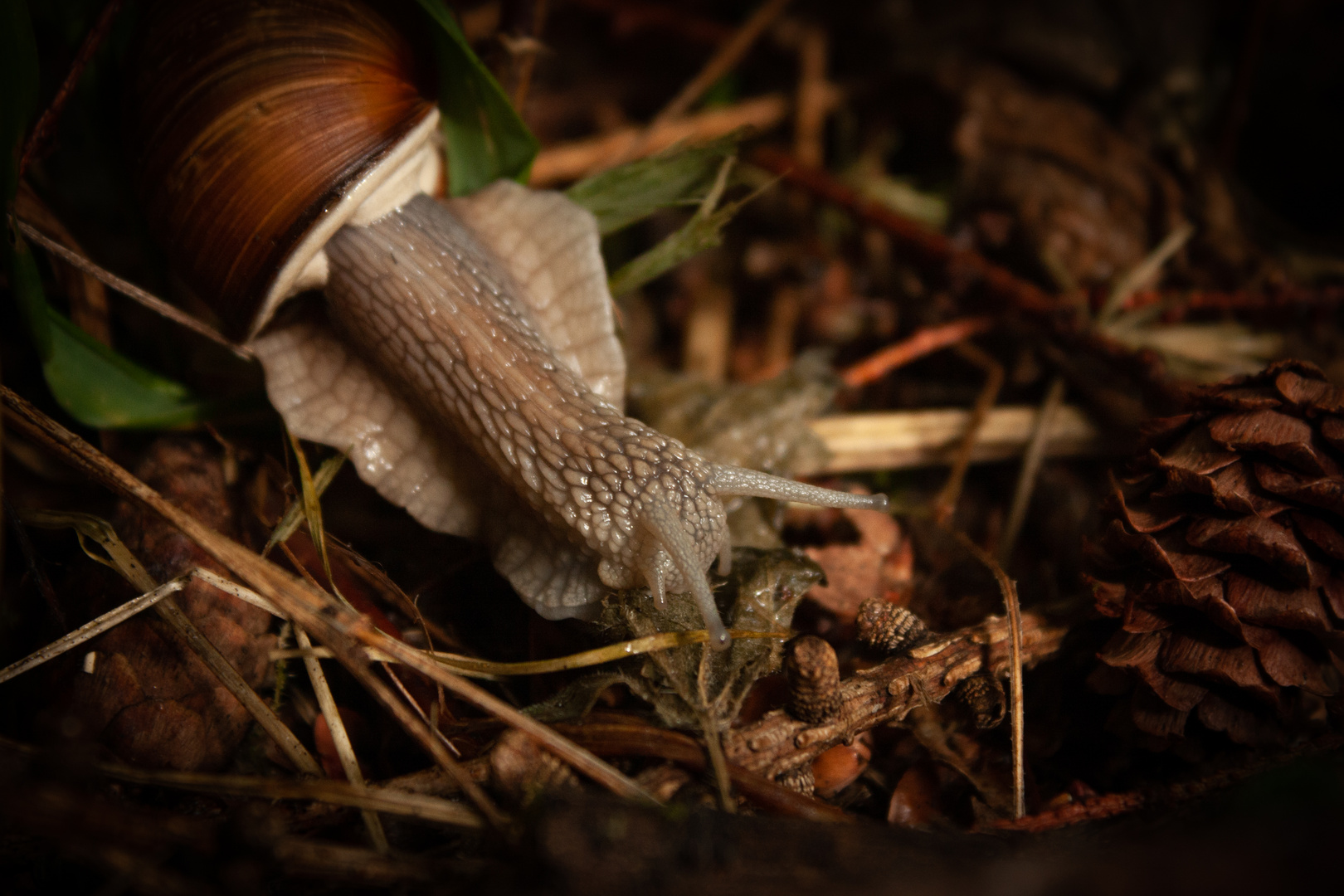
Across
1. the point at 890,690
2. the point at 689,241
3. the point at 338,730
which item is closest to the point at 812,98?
the point at 689,241

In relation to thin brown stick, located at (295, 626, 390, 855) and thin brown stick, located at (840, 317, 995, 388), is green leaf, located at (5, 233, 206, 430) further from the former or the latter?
thin brown stick, located at (840, 317, 995, 388)

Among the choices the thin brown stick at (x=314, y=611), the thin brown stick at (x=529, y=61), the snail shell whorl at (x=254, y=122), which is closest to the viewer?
the thin brown stick at (x=314, y=611)

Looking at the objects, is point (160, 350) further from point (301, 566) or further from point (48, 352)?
point (301, 566)

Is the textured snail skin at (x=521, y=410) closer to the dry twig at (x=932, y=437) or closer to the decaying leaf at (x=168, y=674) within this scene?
the dry twig at (x=932, y=437)

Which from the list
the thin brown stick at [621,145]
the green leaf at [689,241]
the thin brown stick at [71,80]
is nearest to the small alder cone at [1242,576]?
the green leaf at [689,241]

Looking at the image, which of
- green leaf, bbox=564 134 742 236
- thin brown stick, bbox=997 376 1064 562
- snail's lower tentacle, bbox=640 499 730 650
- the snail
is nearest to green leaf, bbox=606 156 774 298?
green leaf, bbox=564 134 742 236
